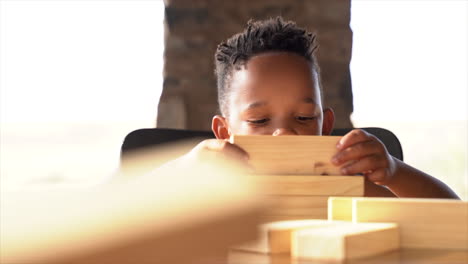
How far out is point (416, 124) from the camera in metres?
7.96

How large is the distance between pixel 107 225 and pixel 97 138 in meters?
8.08

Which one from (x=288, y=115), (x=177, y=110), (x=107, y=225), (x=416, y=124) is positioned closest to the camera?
(x=107, y=225)

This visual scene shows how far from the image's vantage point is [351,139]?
3.75 ft

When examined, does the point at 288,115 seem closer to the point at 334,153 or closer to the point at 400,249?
the point at 334,153

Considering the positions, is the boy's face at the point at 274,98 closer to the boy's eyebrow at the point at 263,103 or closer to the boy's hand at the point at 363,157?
the boy's eyebrow at the point at 263,103

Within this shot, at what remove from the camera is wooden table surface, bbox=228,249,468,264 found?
558 millimetres

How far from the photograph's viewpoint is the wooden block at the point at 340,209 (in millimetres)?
738

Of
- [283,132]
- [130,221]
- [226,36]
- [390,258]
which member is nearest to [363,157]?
[283,132]

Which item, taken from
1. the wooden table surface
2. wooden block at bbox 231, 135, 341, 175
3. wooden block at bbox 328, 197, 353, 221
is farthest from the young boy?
the wooden table surface

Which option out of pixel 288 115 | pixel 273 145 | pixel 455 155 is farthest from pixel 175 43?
pixel 455 155

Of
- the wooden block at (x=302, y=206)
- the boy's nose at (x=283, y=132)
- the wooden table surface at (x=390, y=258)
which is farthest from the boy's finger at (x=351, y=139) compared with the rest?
the wooden table surface at (x=390, y=258)

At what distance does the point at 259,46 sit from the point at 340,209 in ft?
4.34

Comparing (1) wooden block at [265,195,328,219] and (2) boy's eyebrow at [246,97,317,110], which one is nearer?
(1) wooden block at [265,195,328,219]

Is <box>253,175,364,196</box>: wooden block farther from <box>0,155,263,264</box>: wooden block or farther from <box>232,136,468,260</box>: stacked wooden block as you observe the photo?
<box>0,155,263,264</box>: wooden block
